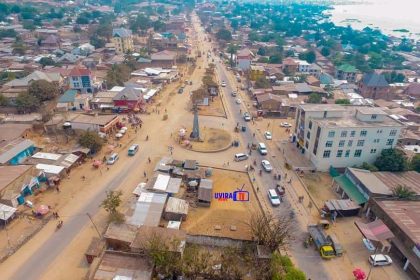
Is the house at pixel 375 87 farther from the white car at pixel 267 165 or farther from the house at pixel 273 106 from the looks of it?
the white car at pixel 267 165

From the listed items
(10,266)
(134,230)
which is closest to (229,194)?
(134,230)

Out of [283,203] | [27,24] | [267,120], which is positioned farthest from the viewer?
[27,24]

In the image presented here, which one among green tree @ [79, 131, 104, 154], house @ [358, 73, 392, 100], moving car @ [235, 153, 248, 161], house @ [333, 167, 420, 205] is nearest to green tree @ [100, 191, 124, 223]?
green tree @ [79, 131, 104, 154]

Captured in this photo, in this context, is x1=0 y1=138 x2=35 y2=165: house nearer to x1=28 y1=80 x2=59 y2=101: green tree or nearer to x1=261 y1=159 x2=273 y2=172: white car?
x1=28 y1=80 x2=59 y2=101: green tree

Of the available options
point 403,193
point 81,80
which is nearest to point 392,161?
point 403,193

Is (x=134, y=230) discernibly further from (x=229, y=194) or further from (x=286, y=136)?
(x=286, y=136)

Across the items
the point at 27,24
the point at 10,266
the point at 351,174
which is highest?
the point at 27,24
